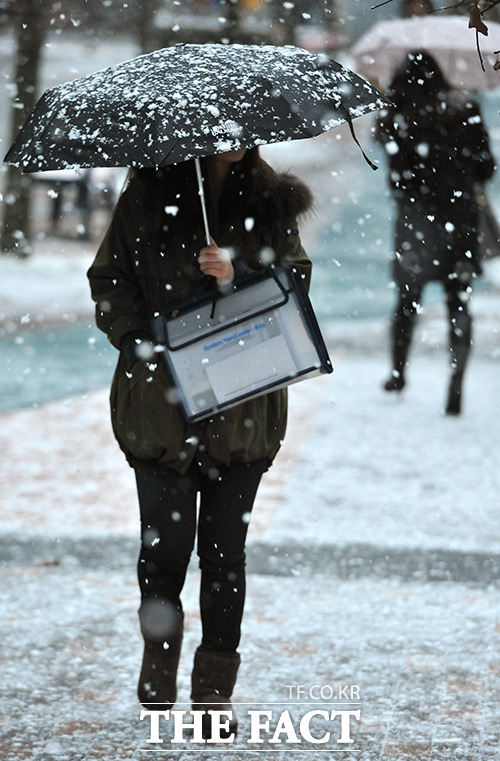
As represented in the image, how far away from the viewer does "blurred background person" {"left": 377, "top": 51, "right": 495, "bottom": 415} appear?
7258mm

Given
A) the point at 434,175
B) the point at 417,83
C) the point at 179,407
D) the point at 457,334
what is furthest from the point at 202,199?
the point at 417,83

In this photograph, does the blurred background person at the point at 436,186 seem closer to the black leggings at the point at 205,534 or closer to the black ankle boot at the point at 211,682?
the black leggings at the point at 205,534

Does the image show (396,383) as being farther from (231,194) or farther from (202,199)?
(202,199)

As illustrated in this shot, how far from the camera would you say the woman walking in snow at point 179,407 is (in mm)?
3205

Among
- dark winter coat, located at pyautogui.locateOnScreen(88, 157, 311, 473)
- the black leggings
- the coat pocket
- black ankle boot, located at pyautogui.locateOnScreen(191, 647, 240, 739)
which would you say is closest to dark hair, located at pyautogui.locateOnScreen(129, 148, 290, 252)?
dark winter coat, located at pyautogui.locateOnScreen(88, 157, 311, 473)

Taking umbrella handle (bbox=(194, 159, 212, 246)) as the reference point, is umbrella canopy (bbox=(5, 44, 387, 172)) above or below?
above

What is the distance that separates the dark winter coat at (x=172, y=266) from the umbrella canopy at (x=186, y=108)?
0.28 metres

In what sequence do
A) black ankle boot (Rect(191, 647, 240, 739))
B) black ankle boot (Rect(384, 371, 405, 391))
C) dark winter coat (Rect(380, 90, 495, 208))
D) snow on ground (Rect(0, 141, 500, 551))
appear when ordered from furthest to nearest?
black ankle boot (Rect(384, 371, 405, 391)) → dark winter coat (Rect(380, 90, 495, 208)) → snow on ground (Rect(0, 141, 500, 551)) → black ankle boot (Rect(191, 647, 240, 739))

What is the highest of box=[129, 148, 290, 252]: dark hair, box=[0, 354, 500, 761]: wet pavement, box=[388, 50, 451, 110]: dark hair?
box=[129, 148, 290, 252]: dark hair

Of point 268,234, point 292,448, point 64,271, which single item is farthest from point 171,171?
point 64,271

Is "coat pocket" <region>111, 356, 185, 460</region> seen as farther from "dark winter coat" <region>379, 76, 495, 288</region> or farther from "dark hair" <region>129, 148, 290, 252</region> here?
"dark winter coat" <region>379, 76, 495, 288</region>

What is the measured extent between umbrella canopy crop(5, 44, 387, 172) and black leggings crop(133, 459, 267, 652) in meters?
0.89

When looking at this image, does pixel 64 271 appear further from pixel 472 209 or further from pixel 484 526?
pixel 484 526

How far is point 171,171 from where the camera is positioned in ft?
10.6
